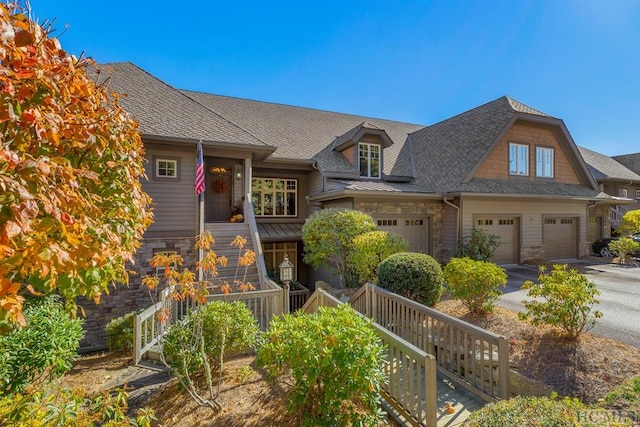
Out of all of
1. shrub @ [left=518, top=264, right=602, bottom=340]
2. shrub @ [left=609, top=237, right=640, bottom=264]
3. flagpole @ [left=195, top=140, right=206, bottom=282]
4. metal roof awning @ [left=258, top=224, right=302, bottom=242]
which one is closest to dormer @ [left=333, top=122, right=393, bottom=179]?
metal roof awning @ [left=258, top=224, right=302, bottom=242]

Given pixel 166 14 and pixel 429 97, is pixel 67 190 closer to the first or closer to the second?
pixel 166 14

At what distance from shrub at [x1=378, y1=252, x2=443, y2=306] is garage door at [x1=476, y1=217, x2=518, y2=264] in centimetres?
732

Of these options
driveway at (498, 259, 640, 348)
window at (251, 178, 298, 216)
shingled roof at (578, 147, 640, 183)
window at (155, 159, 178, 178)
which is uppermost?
shingled roof at (578, 147, 640, 183)

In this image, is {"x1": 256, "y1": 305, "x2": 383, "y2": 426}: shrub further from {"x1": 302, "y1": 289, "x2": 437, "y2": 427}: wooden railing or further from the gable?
the gable

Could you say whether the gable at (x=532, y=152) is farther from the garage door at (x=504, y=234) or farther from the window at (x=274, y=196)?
the window at (x=274, y=196)

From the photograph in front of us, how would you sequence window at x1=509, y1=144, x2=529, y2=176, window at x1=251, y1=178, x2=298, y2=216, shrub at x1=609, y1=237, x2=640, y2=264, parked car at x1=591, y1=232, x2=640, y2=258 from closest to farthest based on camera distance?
shrub at x1=609, y1=237, x2=640, y2=264 → window at x1=251, y1=178, x2=298, y2=216 → window at x1=509, y1=144, x2=529, y2=176 → parked car at x1=591, y1=232, x2=640, y2=258

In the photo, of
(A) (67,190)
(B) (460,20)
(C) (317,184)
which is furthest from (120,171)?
(B) (460,20)

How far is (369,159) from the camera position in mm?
13133

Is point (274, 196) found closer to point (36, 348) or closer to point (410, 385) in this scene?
point (36, 348)

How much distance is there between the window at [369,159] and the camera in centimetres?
1301

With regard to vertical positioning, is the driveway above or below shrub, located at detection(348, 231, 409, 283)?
below

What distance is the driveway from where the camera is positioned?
579 centimetres

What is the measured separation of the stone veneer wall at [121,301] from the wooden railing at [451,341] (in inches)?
262

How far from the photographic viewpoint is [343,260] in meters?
9.78
